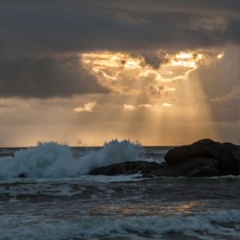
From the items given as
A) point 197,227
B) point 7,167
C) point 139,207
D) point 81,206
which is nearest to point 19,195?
point 81,206

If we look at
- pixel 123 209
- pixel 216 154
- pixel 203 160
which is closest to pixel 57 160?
pixel 203 160

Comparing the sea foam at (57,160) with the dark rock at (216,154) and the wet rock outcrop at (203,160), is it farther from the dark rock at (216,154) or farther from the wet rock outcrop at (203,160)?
the dark rock at (216,154)

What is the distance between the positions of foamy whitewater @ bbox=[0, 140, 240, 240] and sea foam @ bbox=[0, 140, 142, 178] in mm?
7009

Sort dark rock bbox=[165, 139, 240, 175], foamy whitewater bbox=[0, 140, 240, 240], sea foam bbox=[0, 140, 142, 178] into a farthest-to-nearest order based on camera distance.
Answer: sea foam bbox=[0, 140, 142, 178] → dark rock bbox=[165, 139, 240, 175] → foamy whitewater bbox=[0, 140, 240, 240]

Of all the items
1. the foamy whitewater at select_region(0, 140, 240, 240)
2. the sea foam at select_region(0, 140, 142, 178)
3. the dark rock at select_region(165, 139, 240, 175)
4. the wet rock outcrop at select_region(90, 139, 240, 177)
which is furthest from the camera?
the sea foam at select_region(0, 140, 142, 178)

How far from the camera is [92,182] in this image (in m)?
28.7

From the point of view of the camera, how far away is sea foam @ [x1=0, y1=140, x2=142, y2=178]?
37.4m

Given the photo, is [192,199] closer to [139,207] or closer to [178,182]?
[139,207]

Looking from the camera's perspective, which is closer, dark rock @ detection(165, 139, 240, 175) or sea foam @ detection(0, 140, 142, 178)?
dark rock @ detection(165, 139, 240, 175)

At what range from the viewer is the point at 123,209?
19.2 meters

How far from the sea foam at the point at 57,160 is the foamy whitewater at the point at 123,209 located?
23.0ft

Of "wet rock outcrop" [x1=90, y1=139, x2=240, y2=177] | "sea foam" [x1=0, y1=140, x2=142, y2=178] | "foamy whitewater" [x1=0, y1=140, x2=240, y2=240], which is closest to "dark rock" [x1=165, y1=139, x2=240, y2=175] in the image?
"wet rock outcrop" [x1=90, y1=139, x2=240, y2=177]

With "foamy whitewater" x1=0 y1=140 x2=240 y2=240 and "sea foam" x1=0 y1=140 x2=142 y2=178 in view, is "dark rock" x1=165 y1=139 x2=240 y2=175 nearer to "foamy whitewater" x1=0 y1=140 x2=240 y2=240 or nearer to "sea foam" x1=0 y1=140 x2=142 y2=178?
"foamy whitewater" x1=0 y1=140 x2=240 y2=240

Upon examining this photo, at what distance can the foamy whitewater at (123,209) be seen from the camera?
1552 centimetres
